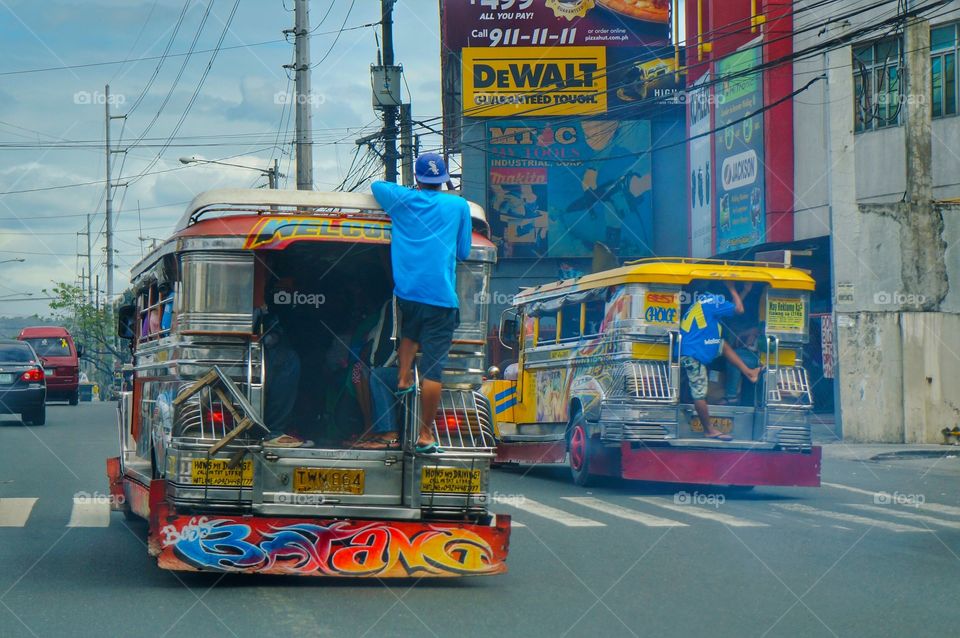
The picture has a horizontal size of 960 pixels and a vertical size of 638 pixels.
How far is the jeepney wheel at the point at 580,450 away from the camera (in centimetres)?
1504

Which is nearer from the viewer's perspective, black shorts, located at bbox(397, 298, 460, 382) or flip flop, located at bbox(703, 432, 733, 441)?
black shorts, located at bbox(397, 298, 460, 382)

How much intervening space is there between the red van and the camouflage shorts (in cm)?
2385

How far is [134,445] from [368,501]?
11.1ft

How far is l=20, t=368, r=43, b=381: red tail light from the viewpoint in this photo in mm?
24984

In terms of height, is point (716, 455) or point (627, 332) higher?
point (627, 332)

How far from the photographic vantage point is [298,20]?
24094 millimetres

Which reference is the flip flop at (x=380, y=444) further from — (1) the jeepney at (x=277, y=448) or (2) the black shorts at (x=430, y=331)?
(2) the black shorts at (x=430, y=331)

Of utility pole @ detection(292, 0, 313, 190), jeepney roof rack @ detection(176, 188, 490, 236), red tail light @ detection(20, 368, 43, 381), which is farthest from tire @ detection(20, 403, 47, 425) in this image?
jeepney roof rack @ detection(176, 188, 490, 236)

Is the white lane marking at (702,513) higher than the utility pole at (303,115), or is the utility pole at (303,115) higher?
the utility pole at (303,115)

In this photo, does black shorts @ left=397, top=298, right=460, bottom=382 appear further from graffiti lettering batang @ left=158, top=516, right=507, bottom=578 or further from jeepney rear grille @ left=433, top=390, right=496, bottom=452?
graffiti lettering batang @ left=158, top=516, right=507, bottom=578

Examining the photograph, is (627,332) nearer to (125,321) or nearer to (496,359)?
(125,321)

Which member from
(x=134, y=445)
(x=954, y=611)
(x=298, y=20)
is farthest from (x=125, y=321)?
(x=298, y=20)

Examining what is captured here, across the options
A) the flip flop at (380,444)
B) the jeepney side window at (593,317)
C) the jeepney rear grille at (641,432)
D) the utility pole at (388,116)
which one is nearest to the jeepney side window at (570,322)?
the jeepney side window at (593,317)

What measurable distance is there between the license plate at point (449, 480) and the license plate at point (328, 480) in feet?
1.33
